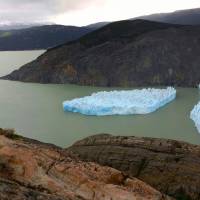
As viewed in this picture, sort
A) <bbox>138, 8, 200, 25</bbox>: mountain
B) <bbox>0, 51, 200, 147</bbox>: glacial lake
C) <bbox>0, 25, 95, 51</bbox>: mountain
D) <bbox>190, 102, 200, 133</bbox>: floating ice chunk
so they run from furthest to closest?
<bbox>138, 8, 200, 25</bbox>: mountain < <bbox>0, 25, 95, 51</bbox>: mountain < <bbox>190, 102, 200, 133</bbox>: floating ice chunk < <bbox>0, 51, 200, 147</bbox>: glacial lake

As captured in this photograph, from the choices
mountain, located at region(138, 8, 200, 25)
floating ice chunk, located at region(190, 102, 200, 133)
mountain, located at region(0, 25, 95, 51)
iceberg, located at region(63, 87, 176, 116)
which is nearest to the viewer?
floating ice chunk, located at region(190, 102, 200, 133)

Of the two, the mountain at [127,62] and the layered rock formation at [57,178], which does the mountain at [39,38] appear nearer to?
the mountain at [127,62]

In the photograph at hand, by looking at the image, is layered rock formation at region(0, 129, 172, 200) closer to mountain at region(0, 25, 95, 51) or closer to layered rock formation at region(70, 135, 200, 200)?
layered rock formation at region(70, 135, 200, 200)

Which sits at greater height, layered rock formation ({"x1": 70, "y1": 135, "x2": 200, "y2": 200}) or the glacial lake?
layered rock formation ({"x1": 70, "y1": 135, "x2": 200, "y2": 200})

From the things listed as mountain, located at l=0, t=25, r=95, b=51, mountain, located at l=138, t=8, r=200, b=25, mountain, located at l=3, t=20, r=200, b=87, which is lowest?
mountain, located at l=3, t=20, r=200, b=87

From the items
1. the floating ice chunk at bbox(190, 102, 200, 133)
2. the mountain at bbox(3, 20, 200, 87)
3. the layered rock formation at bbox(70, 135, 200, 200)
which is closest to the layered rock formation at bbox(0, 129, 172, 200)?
the layered rock formation at bbox(70, 135, 200, 200)

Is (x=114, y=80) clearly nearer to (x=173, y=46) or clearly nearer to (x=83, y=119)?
(x=173, y=46)
